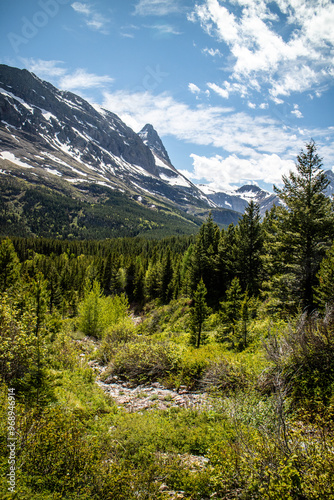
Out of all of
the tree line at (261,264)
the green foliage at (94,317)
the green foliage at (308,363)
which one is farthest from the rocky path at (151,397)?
the green foliage at (94,317)

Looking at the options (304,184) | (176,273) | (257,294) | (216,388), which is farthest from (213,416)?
(176,273)

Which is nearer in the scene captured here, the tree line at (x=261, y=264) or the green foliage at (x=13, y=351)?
the green foliage at (x=13, y=351)

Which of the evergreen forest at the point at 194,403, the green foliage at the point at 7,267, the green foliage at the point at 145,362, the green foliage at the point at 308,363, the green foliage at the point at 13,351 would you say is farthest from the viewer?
the green foliage at the point at 7,267

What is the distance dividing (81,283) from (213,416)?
6383 cm

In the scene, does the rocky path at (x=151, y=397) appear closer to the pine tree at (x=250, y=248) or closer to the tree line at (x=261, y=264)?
the tree line at (x=261, y=264)

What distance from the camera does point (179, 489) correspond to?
5.84 meters

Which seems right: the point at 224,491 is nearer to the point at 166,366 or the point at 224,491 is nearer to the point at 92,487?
the point at 92,487

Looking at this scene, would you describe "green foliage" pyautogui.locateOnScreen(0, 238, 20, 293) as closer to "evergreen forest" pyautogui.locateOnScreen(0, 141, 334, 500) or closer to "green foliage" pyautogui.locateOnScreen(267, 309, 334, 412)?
"evergreen forest" pyautogui.locateOnScreen(0, 141, 334, 500)

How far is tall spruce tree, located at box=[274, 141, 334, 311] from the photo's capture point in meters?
17.7

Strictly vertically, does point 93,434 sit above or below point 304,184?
below

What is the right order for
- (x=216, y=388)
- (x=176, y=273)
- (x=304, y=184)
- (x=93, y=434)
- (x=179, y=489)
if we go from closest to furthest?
(x=179, y=489)
(x=93, y=434)
(x=216, y=388)
(x=304, y=184)
(x=176, y=273)

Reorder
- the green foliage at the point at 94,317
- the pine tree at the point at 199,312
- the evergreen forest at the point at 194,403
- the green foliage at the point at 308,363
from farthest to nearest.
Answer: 1. the green foliage at the point at 94,317
2. the pine tree at the point at 199,312
3. the green foliage at the point at 308,363
4. the evergreen forest at the point at 194,403

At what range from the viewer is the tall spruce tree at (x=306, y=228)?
58.1 feet

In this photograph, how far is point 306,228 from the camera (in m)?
18.1
